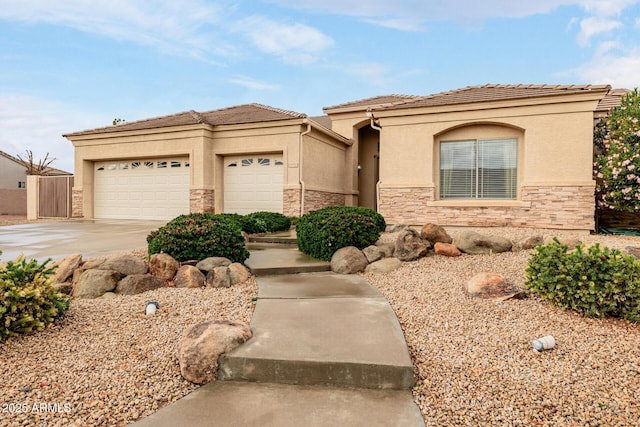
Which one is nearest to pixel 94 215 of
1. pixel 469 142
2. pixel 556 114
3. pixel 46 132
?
pixel 46 132

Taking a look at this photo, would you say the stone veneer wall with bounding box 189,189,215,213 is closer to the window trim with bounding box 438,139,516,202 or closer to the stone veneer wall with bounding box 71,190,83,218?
the stone veneer wall with bounding box 71,190,83,218

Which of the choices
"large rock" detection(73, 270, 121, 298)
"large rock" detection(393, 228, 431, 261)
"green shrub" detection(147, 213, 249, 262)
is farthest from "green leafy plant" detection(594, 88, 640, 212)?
"large rock" detection(73, 270, 121, 298)

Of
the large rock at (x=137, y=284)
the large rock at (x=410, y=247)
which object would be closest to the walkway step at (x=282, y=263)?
the large rock at (x=410, y=247)

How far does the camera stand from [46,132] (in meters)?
16.8

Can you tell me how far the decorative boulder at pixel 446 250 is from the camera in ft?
20.9

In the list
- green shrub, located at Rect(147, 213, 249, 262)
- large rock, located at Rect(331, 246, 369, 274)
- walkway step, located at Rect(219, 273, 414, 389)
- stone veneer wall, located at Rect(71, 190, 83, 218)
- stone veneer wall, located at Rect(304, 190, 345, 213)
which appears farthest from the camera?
stone veneer wall, located at Rect(71, 190, 83, 218)

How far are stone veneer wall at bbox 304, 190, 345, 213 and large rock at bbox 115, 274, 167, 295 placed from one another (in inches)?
303

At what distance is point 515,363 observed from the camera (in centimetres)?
288

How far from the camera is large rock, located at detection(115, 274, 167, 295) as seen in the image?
4.67 m

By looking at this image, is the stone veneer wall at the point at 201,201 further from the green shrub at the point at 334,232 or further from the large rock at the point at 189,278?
the large rock at the point at 189,278

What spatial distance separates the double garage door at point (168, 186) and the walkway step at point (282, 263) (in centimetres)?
598

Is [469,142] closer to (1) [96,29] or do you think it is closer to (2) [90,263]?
(2) [90,263]

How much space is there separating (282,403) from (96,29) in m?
11.8

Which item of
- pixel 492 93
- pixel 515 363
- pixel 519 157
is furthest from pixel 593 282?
pixel 492 93
